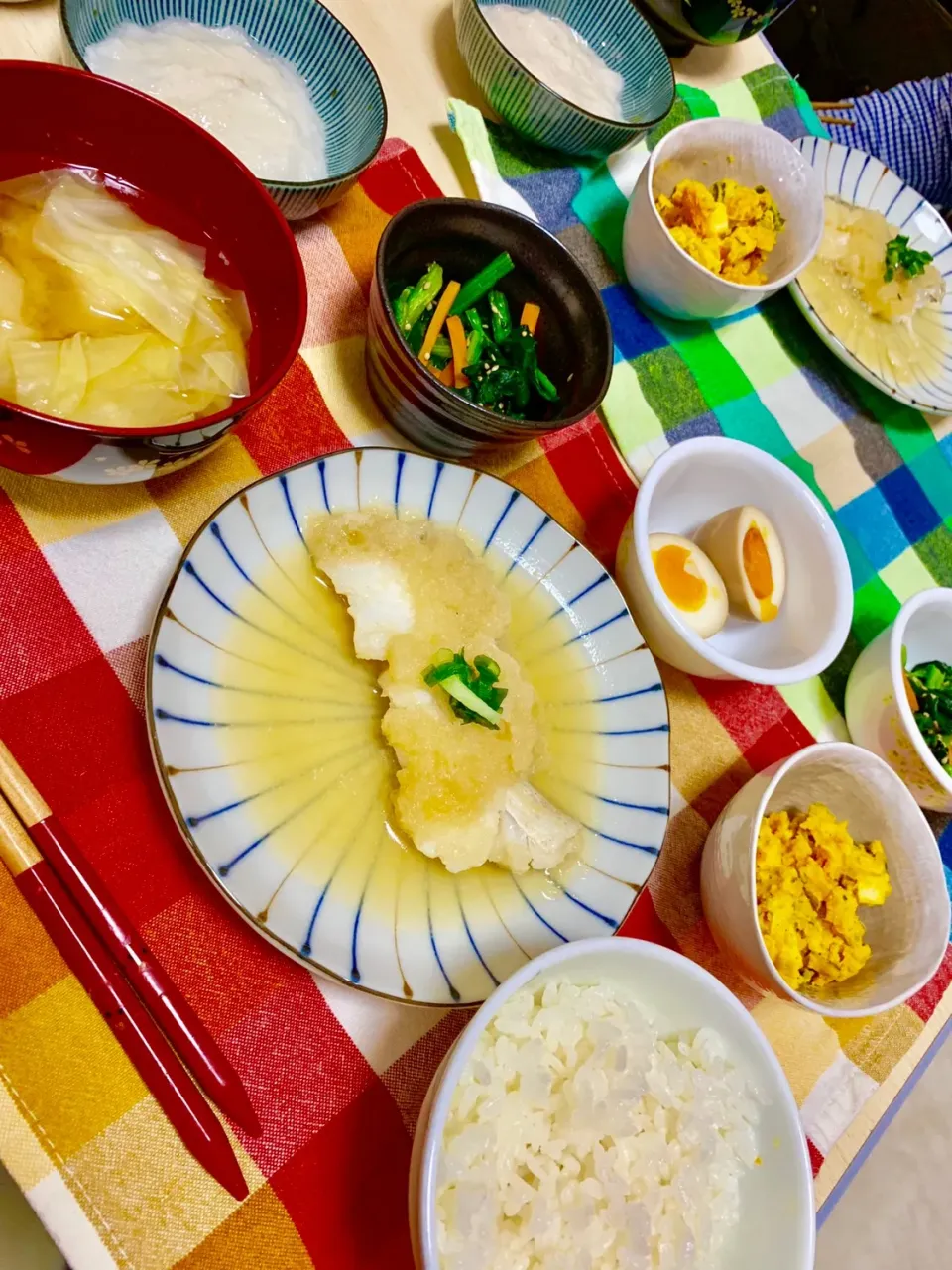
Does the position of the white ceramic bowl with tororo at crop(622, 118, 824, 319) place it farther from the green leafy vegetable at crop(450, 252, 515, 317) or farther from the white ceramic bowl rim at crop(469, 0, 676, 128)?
the green leafy vegetable at crop(450, 252, 515, 317)

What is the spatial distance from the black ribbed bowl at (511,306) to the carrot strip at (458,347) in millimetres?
85

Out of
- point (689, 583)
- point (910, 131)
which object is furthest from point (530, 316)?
point (910, 131)

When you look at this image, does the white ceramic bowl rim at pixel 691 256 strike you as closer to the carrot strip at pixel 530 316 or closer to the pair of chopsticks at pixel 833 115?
the carrot strip at pixel 530 316

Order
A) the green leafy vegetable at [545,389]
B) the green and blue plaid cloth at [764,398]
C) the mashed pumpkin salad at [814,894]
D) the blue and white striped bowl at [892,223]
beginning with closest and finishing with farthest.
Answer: the mashed pumpkin salad at [814,894], the green leafy vegetable at [545,389], the green and blue plaid cloth at [764,398], the blue and white striped bowl at [892,223]

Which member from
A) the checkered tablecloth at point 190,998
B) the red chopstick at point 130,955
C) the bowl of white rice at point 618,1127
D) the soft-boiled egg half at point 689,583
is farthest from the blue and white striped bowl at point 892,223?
the red chopstick at point 130,955

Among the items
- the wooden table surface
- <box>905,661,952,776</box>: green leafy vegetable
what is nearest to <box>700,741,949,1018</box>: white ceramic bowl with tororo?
<box>905,661,952,776</box>: green leafy vegetable

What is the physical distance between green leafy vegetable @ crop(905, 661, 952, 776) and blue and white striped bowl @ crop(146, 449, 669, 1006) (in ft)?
1.86

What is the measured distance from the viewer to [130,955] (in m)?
0.83

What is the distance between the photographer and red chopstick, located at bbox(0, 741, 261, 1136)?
826 millimetres

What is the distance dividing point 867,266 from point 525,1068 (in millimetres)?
1793

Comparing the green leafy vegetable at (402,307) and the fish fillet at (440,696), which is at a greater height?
the green leafy vegetable at (402,307)

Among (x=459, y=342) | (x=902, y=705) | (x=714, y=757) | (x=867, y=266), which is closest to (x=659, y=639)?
(x=714, y=757)

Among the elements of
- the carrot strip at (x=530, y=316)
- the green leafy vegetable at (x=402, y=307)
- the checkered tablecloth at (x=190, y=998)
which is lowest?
the checkered tablecloth at (x=190, y=998)

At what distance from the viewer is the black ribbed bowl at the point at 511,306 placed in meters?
1.16
